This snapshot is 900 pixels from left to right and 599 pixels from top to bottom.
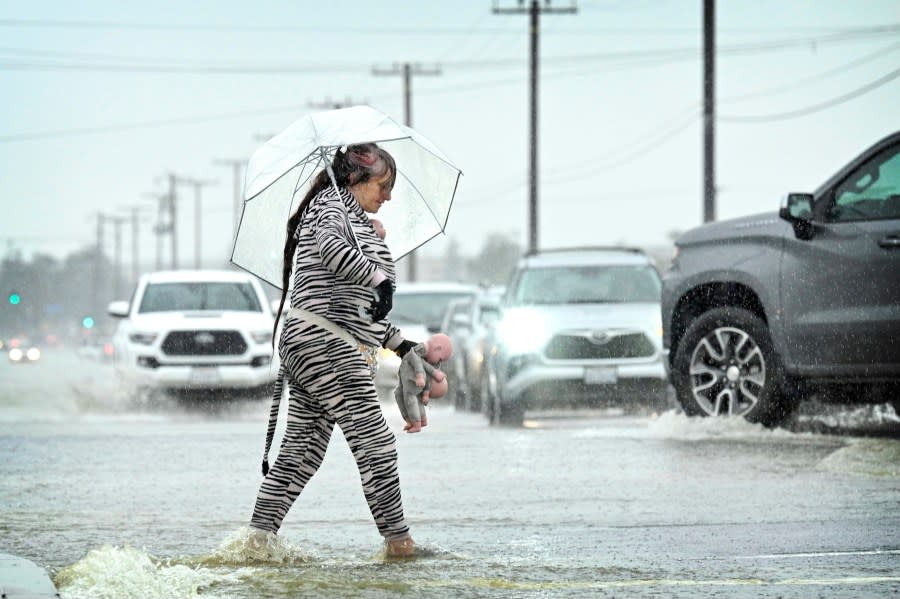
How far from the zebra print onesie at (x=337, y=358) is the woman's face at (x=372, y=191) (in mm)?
89

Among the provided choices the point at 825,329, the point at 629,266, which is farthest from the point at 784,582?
the point at 629,266

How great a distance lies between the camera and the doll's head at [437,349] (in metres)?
7.75

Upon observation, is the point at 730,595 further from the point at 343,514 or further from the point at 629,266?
the point at 629,266

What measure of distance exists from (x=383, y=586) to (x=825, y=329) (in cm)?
712

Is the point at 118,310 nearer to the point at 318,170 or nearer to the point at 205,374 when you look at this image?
the point at 205,374

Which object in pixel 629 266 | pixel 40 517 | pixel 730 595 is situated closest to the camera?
pixel 730 595

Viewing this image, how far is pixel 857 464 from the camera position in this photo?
11.6 metres

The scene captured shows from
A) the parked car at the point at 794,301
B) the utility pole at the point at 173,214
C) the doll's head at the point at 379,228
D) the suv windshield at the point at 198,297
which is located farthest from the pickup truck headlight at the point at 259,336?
the utility pole at the point at 173,214

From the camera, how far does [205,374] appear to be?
21562 millimetres

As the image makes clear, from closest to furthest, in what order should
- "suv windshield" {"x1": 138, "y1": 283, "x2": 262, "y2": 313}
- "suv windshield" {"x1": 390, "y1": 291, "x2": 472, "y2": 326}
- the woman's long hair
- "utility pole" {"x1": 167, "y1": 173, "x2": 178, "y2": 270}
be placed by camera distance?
1. the woman's long hair
2. "suv windshield" {"x1": 138, "y1": 283, "x2": 262, "y2": 313}
3. "suv windshield" {"x1": 390, "y1": 291, "x2": 472, "y2": 326}
4. "utility pole" {"x1": 167, "y1": 173, "x2": 178, "y2": 270}

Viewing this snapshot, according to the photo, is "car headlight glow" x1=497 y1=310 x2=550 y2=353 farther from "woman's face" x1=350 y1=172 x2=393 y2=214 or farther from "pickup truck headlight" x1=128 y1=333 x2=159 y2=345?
"woman's face" x1=350 y1=172 x2=393 y2=214

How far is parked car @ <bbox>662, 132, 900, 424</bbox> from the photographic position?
1296 centimetres

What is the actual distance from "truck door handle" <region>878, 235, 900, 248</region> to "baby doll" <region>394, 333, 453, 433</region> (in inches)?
230

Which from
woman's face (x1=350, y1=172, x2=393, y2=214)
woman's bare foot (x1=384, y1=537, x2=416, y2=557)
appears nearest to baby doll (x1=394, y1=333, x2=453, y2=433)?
woman's bare foot (x1=384, y1=537, x2=416, y2=557)
